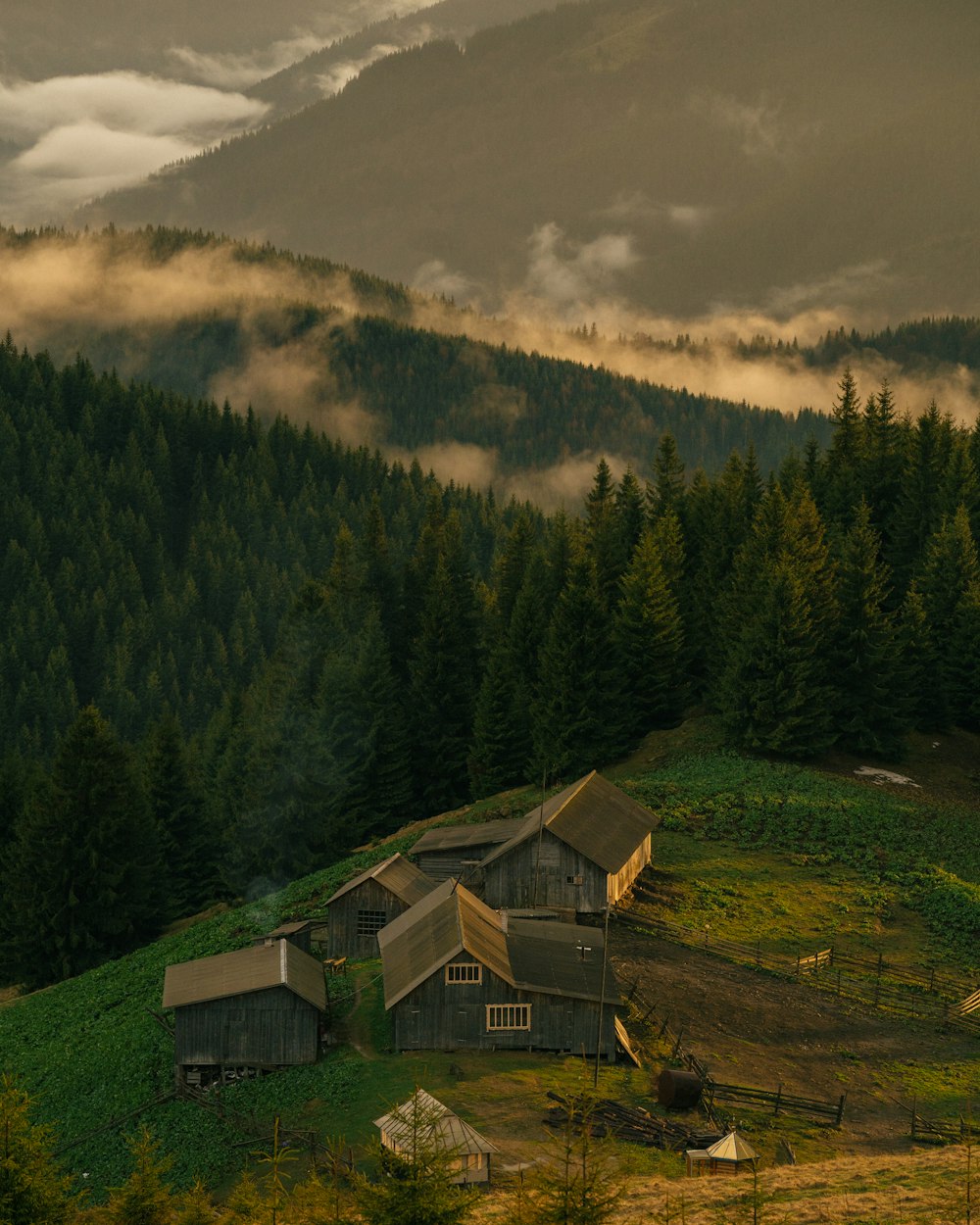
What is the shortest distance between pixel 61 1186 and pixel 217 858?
5348 cm

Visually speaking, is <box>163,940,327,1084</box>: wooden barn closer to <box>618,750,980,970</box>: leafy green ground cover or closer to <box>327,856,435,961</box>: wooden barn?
<box>327,856,435,961</box>: wooden barn

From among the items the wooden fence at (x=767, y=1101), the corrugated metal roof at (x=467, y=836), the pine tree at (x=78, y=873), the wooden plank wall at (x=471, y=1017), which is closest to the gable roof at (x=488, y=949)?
the wooden plank wall at (x=471, y=1017)

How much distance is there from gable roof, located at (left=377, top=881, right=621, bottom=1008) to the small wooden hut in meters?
7.78

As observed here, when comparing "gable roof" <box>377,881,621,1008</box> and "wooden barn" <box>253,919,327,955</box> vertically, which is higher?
"gable roof" <box>377,881,621,1008</box>

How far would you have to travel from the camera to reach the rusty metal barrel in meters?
38.0

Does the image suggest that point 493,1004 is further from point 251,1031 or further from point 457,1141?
point 457,1141

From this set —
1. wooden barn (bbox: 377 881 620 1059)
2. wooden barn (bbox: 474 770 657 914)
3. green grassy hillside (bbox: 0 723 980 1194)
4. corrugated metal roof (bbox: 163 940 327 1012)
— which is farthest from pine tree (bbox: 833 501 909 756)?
corrugated metal roof (bbox: 163 940 327 1012)

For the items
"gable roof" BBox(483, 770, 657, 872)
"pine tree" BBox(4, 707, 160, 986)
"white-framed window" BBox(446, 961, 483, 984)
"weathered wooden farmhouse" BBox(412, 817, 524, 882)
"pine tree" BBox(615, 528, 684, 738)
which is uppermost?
"pine tree" BBox(615, 528, 684, 738)

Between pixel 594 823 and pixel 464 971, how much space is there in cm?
1557

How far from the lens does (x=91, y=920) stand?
69.8 m

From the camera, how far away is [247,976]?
147 feet

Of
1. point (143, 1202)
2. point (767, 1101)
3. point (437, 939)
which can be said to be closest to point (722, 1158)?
point (767, 1101)

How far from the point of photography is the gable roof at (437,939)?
43500mm

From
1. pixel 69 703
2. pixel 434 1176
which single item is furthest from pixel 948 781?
pixel 69 703
